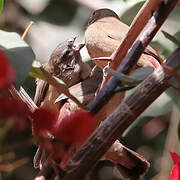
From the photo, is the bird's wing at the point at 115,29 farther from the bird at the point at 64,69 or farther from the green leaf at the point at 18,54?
the green leaf at the point at 18,54

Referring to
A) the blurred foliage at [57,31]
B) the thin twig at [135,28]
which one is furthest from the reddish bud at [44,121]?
the blurred foliage at [57,31]

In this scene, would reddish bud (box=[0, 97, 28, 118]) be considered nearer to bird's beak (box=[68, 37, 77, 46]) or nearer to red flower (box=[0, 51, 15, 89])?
red flower (box=[0, 51, 15, 89])

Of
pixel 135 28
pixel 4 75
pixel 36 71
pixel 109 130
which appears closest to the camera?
pixel 4 75

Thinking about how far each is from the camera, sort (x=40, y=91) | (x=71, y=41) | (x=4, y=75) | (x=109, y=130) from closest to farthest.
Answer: (x=4, y=75), (x=109, y=130), (x=40, y=91), (x=71, y=41)

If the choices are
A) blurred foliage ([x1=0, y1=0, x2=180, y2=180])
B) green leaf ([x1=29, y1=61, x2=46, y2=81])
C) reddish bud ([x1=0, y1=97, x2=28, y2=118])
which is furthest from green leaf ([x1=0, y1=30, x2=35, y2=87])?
blurred foliage ([x1=0, y1=0, x2=180, y2=180])

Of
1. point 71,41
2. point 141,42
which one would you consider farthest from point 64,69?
point 141,42

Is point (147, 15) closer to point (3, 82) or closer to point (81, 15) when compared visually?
point (3, 82)

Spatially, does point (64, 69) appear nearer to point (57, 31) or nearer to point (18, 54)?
point (57, 31)
